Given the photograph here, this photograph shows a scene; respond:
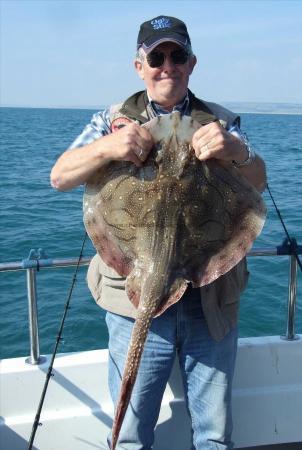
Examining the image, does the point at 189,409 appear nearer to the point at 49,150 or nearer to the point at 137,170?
the point at 137,170

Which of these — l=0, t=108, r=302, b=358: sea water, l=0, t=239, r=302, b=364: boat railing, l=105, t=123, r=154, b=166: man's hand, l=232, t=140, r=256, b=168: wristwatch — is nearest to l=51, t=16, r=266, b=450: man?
l=232, t=140, r=256, b=168: wristwatch

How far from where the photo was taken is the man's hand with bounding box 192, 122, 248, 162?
2174 mm

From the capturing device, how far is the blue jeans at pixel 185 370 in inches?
107

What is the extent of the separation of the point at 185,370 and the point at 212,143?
53.8 inches

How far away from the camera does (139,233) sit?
244 cm

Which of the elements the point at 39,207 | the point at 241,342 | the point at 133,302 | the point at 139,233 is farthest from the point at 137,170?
the point at 39,207

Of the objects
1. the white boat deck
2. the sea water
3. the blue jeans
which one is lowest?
the sea water

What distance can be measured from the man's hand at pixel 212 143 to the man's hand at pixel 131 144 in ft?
0.69

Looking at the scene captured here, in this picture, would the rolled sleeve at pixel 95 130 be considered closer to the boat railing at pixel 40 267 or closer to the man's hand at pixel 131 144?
the man's hand at pixel 131 144

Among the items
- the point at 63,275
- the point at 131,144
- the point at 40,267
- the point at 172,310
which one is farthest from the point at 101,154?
the point at 63,275

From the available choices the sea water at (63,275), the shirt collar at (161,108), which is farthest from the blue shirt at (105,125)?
the sea water at (63,275)

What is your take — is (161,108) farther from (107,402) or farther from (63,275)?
(63,275)

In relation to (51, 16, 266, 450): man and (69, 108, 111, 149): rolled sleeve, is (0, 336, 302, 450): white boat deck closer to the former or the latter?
(51, 16, 266, 450): man

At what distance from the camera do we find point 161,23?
2.62 meters
